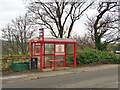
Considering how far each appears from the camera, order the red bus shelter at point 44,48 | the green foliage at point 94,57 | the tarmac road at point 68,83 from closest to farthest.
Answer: the tarmac road at point 68,83 → the red bus shelter at point 44,48 → the green foliage at point 94,57

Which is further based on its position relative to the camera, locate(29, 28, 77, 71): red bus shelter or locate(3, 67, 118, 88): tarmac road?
locate(29, 28, 77, 71): red bus shelter

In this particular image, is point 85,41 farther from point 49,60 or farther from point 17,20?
point 49,60

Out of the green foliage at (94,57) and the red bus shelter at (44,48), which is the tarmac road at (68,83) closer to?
A: the red bus shelter at (44,48)

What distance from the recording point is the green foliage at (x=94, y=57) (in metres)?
23.9

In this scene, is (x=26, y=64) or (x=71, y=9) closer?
(x=26, y=64)

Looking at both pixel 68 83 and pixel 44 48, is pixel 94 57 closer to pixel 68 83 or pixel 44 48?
pixel 44 48

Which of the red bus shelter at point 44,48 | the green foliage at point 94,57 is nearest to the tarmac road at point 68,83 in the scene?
the red bus shelter at point 44,48

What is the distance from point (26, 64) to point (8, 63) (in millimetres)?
1226

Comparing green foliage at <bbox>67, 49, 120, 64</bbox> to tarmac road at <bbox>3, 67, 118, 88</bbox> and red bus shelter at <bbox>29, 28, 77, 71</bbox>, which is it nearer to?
red bus shelter at <bbox>29, 28, 77, 71</bbox>

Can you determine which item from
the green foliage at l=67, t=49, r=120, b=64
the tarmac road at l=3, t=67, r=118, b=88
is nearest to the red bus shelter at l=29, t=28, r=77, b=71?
the green foliage at l=67, t=49, r=120, b=64

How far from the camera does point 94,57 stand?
2584 centimetres

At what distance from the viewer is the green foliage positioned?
23922 millimetres

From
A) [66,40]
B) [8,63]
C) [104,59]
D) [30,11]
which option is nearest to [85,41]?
[30,11]

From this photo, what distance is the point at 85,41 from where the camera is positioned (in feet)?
167
